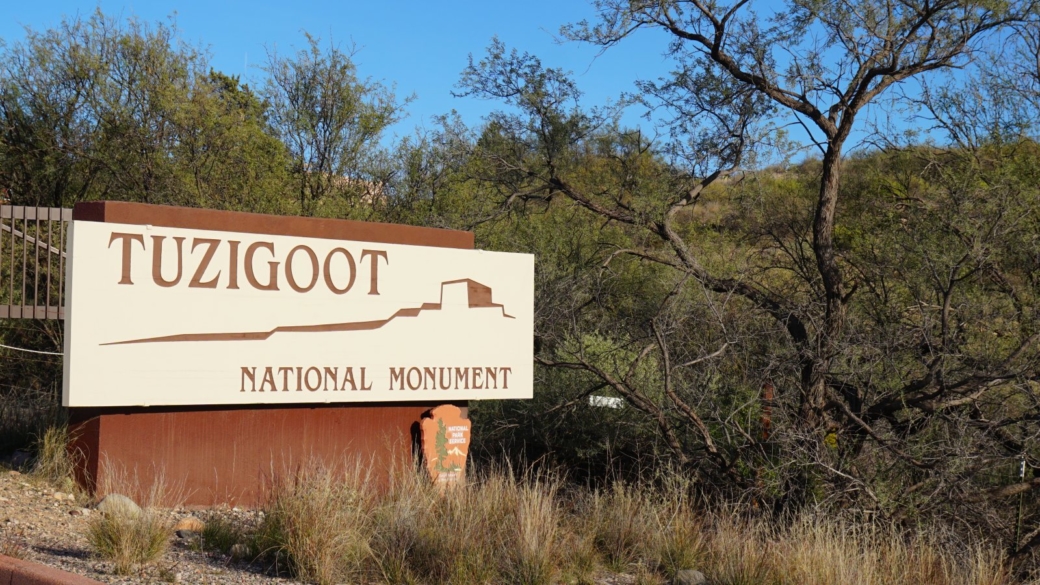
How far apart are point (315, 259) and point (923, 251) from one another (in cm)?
619

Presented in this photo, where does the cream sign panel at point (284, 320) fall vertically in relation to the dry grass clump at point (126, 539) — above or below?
above

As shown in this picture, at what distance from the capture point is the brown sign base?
899 centimetres

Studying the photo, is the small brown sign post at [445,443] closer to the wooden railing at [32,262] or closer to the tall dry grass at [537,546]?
the tall dry grass at [537,546]

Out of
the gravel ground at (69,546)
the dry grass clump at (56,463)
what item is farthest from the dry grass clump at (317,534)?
the dry grass clump at (56,463)

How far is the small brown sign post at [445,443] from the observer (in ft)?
34.5

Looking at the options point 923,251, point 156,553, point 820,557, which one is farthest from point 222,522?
point 923,251

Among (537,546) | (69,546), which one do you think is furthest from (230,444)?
(537,546)

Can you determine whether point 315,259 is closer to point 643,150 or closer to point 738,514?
point 738,514

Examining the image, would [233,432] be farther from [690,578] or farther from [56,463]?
[690,578]

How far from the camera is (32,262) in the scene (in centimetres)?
1489

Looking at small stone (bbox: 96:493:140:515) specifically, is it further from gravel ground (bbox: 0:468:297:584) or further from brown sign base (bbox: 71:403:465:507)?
brown sign base (bbox: 71:403:465:507)

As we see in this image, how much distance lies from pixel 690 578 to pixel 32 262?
11417 mm

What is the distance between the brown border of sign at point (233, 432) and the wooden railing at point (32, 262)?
1467 mm

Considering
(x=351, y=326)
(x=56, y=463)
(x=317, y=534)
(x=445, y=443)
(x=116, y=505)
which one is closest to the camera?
(x=317, y=534)
